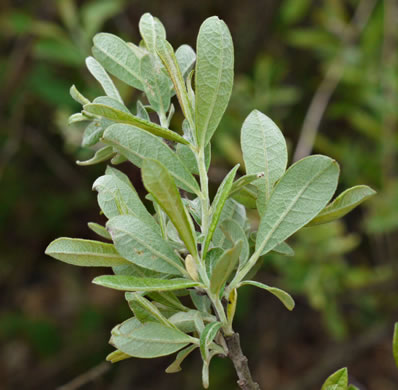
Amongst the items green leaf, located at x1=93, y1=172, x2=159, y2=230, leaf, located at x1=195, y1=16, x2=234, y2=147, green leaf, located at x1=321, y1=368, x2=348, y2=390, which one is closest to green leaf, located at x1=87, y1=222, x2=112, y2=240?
green leaf, located at x1=93, y1=172, x2=159, y2=230

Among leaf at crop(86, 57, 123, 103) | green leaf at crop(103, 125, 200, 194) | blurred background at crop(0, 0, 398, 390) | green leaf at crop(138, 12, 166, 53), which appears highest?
green leaf at crop(138, 12, 166, 53)

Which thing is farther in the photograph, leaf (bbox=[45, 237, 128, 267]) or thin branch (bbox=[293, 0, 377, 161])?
thin branch (bbox=[293, 0, 377, 161])

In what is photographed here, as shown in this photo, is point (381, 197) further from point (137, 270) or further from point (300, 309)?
point (137, 270)

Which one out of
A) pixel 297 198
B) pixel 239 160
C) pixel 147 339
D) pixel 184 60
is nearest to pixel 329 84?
pixel 239 160

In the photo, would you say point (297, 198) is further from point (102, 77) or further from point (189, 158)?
point (102, 77)

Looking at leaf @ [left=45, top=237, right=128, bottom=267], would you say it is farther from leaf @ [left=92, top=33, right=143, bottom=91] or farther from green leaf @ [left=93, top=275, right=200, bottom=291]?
leaf @ [left=92, top=33, right=143, bottom=91]

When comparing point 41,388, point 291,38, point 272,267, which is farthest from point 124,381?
point 291,38
